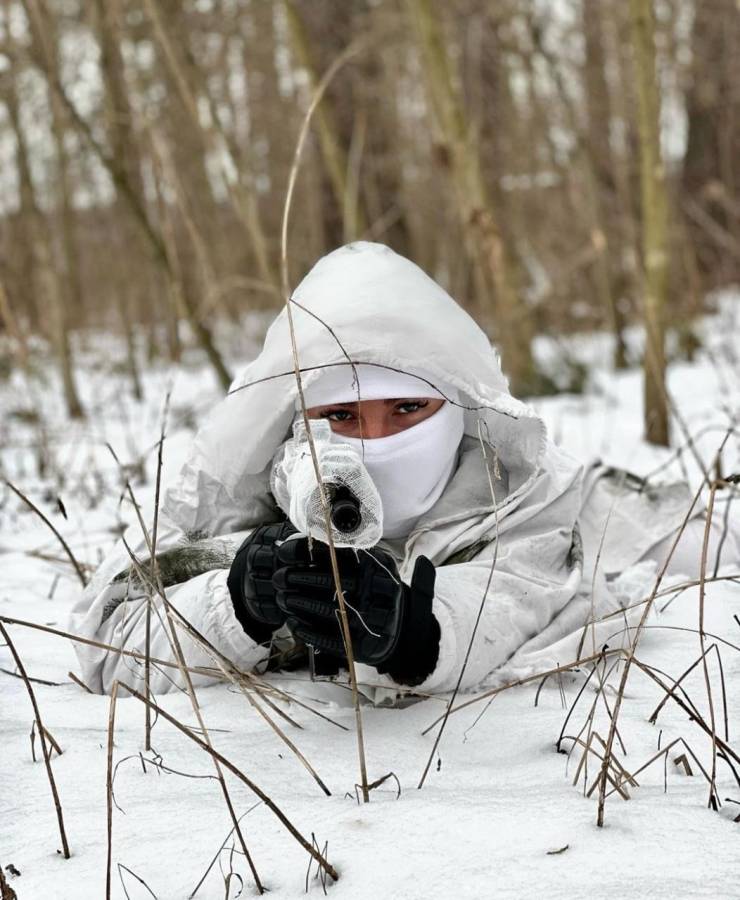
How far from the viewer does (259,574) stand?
148 centimetres

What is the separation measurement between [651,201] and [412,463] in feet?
7.83

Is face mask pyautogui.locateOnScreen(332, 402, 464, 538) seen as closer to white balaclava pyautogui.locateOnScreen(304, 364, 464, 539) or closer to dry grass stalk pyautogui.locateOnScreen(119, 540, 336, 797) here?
white balaclava pyautogui.locateOnScreen(304, 364, 464, 539)

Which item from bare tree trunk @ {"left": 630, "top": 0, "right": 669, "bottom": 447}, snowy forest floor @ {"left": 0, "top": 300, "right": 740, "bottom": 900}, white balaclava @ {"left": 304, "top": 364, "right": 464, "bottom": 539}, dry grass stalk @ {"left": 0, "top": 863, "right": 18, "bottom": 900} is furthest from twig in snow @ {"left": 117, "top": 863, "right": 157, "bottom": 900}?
bare tree trunk @ {"left": 630, "top": 0, "right": 669, "bottom": 447}

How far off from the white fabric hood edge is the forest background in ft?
1.76

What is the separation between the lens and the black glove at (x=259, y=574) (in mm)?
1480

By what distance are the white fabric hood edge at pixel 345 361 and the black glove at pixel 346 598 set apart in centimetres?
46

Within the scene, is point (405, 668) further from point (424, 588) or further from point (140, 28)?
point (140, 28)

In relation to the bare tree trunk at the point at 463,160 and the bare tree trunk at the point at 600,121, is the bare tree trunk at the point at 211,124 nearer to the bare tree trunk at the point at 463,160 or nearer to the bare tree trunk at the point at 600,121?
the bare tree trunk at the point at 463,160

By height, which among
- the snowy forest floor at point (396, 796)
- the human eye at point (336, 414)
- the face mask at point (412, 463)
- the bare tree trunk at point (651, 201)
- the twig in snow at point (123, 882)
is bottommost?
the snowy forest floor at point (396, 796)

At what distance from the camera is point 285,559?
1407mm

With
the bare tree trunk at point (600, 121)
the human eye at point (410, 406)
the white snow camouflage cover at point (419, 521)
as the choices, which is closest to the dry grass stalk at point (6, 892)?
the white snow camouflage cover at point (419, 521)

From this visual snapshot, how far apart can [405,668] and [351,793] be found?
28 centimetres

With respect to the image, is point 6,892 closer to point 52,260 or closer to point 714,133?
point 52,260

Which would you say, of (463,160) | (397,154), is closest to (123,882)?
(463,160)
